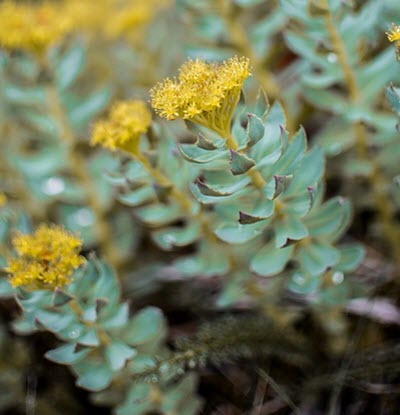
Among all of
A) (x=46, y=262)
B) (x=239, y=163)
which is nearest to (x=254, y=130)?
(x=239, y=163)

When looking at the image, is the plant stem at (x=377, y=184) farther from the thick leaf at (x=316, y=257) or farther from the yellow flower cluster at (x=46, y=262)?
the yellow flower cluster at (x=46, y=262)

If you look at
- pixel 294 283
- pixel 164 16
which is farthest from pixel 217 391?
pixel 164 16

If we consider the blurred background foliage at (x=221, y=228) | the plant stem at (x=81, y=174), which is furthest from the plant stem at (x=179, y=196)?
the plant stem at (x=81, y=174)

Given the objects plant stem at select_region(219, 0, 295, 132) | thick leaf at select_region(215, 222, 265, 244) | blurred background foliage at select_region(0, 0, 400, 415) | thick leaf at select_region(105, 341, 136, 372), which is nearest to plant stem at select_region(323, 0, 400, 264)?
blurred background foliage at select_region(0, 0, 400, 415)

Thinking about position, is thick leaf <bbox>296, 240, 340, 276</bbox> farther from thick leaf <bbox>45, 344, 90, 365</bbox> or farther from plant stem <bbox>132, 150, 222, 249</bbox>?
thick leaf <bbox>45, 344, 90, 365</bbox>

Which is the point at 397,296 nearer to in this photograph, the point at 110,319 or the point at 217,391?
the point at 217,391

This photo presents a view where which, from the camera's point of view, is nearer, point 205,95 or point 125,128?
point 205,95

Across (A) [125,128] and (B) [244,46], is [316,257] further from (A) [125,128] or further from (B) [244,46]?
(B) [244,46]
